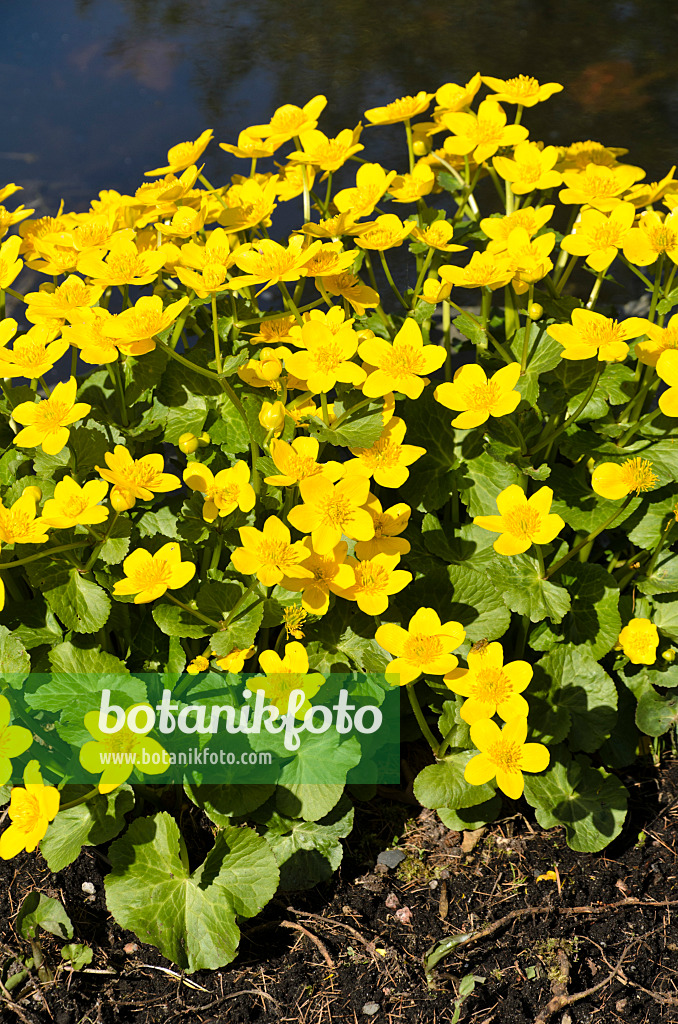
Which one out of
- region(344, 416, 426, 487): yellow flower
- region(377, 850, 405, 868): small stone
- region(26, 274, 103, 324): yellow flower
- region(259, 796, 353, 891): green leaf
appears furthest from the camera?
region(377, 850, 405, 868): small stone

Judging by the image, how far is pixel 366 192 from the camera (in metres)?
1.78

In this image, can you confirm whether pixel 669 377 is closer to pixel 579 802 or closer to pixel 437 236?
pixel 437 236

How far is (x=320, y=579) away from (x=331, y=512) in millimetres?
131

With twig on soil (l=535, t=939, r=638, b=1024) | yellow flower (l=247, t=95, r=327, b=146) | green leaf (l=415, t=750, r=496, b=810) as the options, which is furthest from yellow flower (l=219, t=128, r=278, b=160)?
twig on soil (l=535, t=939, r=638, b=1024)

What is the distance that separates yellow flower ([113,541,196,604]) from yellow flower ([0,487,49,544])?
0.15 m

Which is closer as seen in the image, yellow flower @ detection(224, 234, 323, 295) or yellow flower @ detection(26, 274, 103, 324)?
yellow flower @ detection(224, 234, 323, 295)

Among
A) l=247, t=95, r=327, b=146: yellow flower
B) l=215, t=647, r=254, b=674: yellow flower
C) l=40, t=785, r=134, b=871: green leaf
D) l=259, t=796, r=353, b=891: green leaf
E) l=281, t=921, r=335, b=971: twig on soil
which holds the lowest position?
l=281, t=921, r=335, b=971: twig on soil

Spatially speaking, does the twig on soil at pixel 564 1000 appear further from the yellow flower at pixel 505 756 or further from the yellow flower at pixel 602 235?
the yellow flower at pixel 602 235

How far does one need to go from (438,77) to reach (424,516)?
3.33 meters

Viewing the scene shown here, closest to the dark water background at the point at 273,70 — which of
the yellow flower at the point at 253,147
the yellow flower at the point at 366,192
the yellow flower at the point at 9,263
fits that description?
the yellow flower at the point at 253,147

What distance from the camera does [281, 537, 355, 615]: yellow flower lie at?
4.70ft

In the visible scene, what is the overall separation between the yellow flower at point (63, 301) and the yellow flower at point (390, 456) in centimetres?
61

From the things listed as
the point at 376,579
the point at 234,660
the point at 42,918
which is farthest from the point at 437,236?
the point at 42,918

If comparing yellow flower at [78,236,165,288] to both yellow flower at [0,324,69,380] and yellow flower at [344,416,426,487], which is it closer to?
yellow flower at [0,324,69,380]
